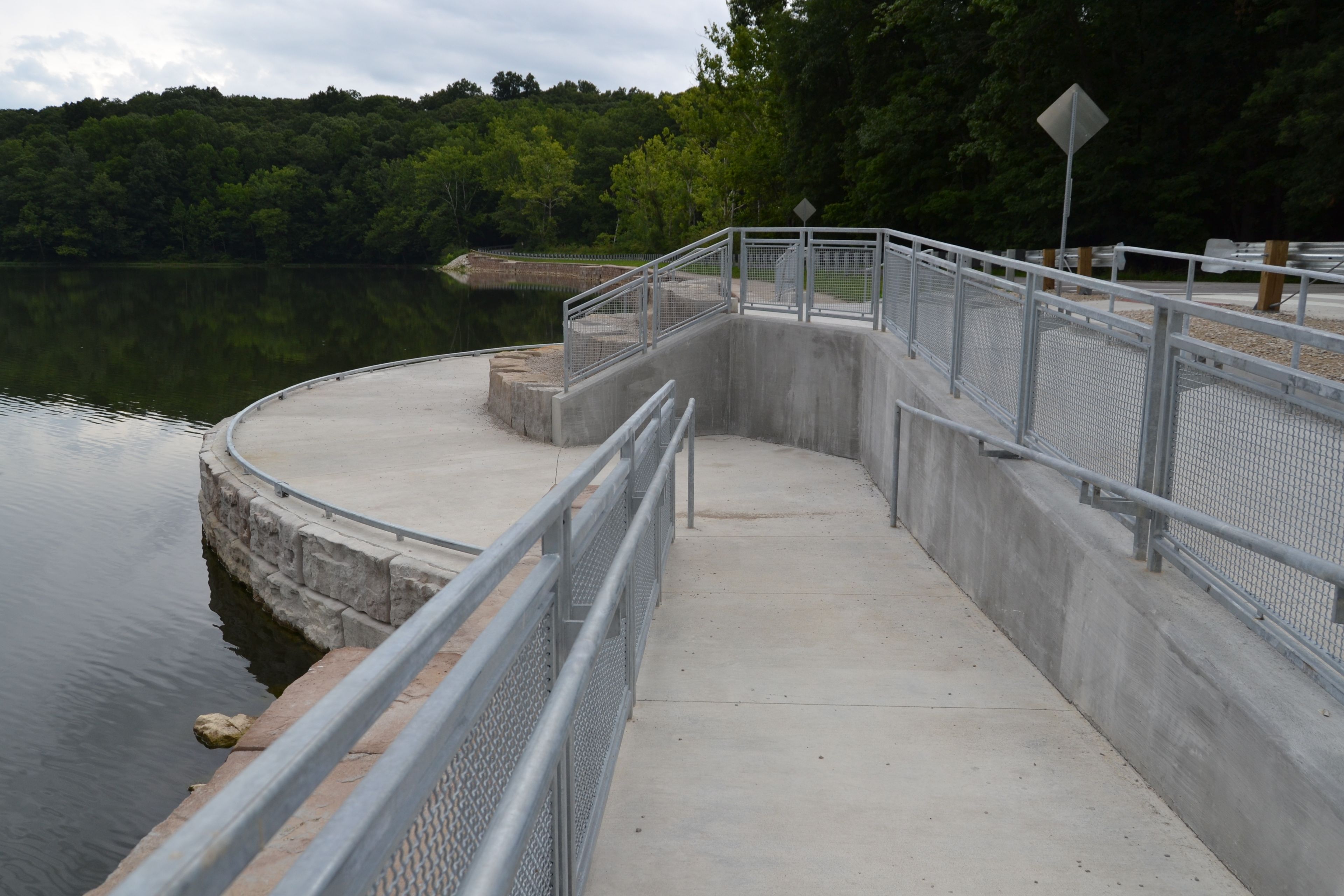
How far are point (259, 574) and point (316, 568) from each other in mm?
1488

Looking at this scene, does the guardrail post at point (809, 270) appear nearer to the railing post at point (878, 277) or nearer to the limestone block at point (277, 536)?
the railing post at point (878, 277)

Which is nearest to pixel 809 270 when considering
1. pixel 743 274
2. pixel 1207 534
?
pixel 743 274

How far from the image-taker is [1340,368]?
8.55 meters

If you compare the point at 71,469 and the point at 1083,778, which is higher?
the point at 1083,778

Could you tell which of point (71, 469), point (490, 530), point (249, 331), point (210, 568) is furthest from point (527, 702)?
point (249, 331)

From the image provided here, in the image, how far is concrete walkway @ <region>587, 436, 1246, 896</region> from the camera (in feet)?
11.0

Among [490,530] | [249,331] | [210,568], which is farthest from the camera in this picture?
[249,331]

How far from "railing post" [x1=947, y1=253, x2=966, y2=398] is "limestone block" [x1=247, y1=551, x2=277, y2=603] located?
7040mm

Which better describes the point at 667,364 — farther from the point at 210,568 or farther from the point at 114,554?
the point at 114,554

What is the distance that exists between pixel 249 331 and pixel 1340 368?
39.3 meters

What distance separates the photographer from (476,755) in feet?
6.46

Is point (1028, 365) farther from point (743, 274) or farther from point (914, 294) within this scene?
point (743, 274)

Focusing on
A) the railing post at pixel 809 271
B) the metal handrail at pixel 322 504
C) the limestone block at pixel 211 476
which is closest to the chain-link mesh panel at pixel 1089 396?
the metal handrail at pixel 322 504

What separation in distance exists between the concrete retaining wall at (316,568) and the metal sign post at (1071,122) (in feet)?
25.3
